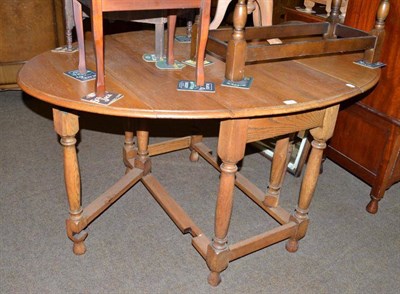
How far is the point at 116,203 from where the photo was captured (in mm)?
2277

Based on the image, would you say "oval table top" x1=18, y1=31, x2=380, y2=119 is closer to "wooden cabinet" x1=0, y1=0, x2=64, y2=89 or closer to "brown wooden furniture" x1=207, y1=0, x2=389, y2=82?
"brown wooden furniture" x1=207, y1=0, x2=389, y2=82

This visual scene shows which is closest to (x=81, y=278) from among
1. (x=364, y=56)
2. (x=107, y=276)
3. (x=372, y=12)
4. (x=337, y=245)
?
(x=107, y=276)

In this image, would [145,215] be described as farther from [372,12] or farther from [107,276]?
[372,12]

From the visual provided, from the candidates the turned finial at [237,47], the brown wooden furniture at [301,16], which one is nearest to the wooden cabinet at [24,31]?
the brown wooden furniture at [301,16]

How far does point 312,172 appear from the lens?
5.96ft

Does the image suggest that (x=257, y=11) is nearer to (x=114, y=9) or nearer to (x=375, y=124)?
(x=375, y=124)

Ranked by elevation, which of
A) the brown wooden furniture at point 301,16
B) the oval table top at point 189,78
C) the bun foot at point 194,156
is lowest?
the bun foot at point 194,156

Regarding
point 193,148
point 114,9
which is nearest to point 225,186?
point 114,9

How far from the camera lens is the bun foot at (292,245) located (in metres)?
2.01

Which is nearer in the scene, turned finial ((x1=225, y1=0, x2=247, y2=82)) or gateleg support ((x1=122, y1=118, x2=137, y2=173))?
turned finial ((x1=225, y1=0, x2=247, y2=82))

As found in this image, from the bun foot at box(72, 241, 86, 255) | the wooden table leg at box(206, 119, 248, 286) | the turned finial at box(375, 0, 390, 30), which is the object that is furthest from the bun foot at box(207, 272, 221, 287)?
the turned finial at box(375, 0, 390, 30)

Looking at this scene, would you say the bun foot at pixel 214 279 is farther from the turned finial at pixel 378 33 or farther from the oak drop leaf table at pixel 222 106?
the turned finial at pixel 378 33

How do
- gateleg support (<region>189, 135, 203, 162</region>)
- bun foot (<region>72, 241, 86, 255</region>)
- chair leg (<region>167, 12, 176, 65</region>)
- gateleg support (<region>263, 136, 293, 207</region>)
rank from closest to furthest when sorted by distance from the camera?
chair leg (<region>167, 12, 176, 65</region>), bun foot (<region>72, 241, 86, 255</region>), gateleg support (<region>263, 136, 293, 207</region>), gateleg support (<region>189, 135, 203, 162</region>)

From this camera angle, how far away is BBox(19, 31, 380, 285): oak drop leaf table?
138 cm
